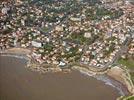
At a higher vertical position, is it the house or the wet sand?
the house

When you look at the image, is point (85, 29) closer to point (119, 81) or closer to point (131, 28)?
point (131, 28)

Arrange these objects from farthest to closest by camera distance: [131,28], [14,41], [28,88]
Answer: [131,28] → [14,41] → [28,88]

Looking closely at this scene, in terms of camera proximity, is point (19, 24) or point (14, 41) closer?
point (14, 41)

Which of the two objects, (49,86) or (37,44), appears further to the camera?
(37,44)

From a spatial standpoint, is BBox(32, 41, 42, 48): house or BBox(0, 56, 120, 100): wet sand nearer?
BBox(0, 56, 120, 100): wet sand

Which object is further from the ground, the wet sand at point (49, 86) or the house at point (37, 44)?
the house at point (37, 44)

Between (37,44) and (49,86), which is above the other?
(37,44)

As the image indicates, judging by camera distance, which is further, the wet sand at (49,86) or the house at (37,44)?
the house at (37,44)

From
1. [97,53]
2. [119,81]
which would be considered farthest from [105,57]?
[119,81]
